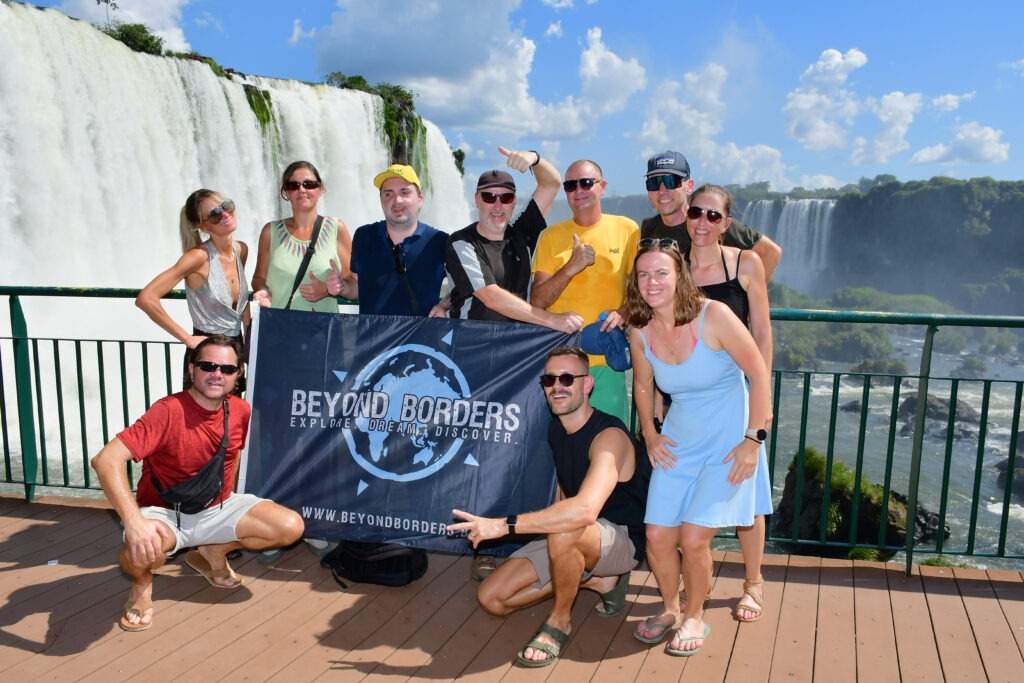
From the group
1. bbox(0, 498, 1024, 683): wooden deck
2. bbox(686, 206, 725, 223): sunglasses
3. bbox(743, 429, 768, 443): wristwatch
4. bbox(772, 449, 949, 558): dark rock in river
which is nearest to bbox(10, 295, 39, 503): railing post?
bbox(0, 498, 1024, 683): wooden deck

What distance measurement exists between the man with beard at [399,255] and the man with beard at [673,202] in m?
1.10

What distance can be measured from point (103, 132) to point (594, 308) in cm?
1822

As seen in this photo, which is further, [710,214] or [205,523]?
[205,523]

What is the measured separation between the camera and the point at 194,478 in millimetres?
3785

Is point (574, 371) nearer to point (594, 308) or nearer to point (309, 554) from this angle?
point (594, 308)

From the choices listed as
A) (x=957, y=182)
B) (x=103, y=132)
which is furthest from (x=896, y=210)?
(x=103, y=132)

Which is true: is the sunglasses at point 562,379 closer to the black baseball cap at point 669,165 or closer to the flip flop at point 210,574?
the black baseball cap at point 669,165

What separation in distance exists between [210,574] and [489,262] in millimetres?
2208

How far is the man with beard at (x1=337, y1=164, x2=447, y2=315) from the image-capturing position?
4066 millimetres

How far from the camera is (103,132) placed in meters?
18.5

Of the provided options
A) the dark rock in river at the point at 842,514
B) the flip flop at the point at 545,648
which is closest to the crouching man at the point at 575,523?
the flip flop at the point at 545,648

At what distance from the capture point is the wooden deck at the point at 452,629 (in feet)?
11.0

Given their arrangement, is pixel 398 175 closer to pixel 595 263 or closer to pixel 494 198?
pixel 494 198

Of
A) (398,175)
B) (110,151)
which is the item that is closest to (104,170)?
(110,151)
